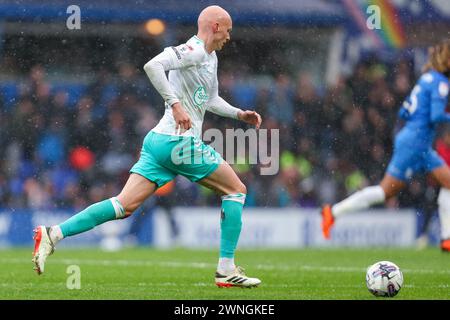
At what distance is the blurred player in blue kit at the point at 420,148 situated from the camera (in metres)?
12.4

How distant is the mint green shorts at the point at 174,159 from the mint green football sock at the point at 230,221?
0.98ft

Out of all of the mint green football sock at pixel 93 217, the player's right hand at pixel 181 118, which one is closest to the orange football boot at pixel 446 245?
the mint green football sock at pixel 93 217

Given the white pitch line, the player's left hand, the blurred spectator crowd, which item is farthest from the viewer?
the blurred spectator crowd

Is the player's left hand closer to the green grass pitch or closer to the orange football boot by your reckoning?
the green grass pitch

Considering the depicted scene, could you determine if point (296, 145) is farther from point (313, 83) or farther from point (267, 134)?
point (313, 83)

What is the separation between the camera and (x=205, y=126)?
1789 centimetres

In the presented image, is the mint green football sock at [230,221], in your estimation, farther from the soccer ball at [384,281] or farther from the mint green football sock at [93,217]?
the soccer ball at [384,281]

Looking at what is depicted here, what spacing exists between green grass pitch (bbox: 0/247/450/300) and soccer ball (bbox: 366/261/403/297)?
0.08 m

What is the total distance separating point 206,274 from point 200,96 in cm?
217

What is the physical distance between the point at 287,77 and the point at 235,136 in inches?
103

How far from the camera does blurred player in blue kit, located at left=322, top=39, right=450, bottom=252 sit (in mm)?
12430

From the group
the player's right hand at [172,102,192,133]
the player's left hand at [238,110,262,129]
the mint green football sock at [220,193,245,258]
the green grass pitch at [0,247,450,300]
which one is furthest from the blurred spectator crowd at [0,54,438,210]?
the player's right hand at [172,102,192,133]

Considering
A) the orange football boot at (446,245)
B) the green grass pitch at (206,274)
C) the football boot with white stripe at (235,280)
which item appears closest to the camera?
the green grass pitch at (206,274)
